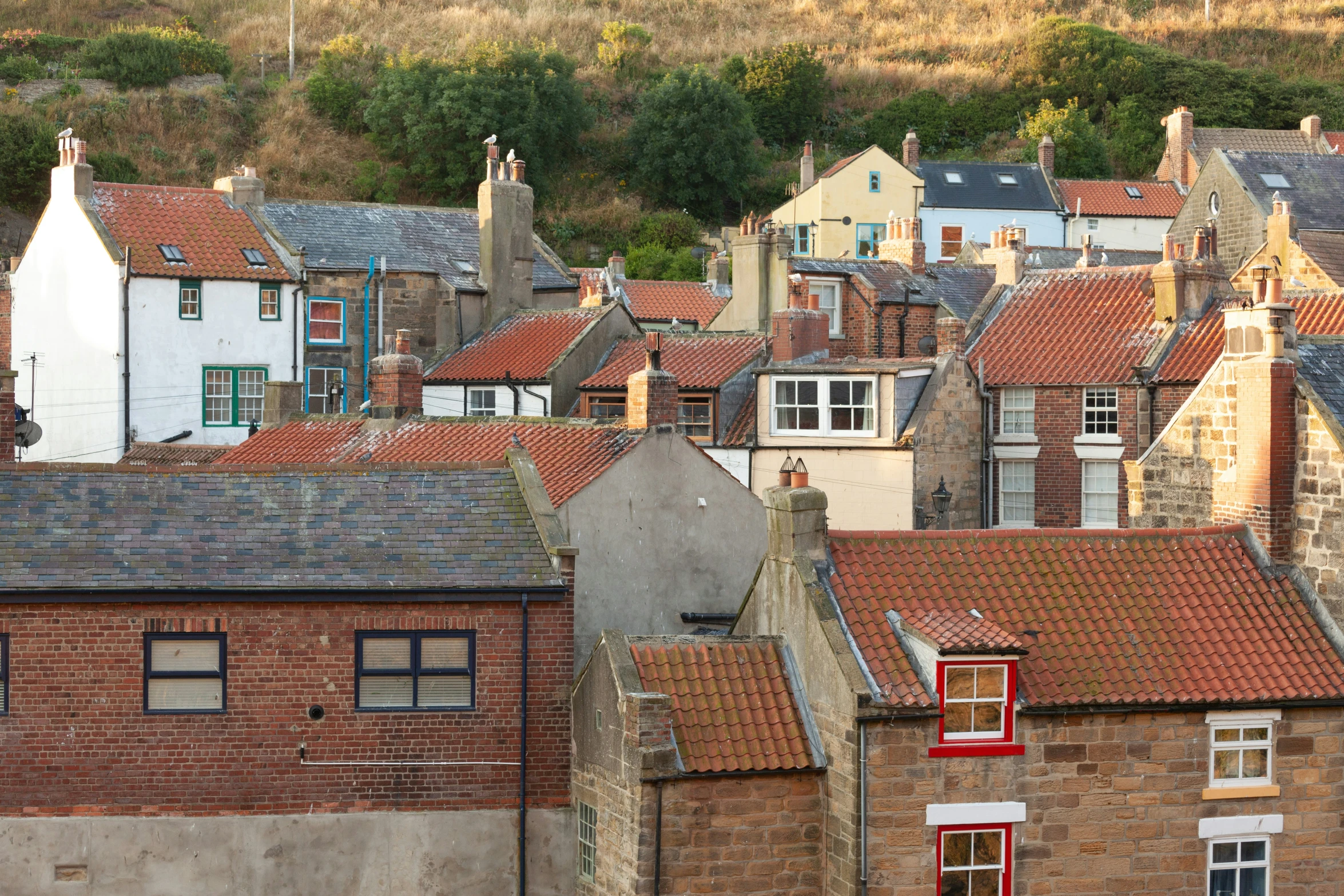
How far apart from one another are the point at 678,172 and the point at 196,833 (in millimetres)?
53083

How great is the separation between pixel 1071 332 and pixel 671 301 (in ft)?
63.4

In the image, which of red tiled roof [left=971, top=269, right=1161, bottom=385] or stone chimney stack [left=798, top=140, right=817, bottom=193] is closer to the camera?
red tiled roof [left=971, top=269, right=1161, bottom=385]

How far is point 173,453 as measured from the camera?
39.1 metres

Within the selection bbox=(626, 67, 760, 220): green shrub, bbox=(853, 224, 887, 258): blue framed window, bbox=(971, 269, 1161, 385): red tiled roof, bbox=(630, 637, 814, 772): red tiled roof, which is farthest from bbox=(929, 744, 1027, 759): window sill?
bbox=(626, 67, 760, 220): green shrub

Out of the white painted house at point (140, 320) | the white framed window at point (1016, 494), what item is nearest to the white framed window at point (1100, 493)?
the white framed window at point (1016, 494)

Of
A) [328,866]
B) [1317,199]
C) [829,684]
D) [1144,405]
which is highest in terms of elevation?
[1317,199]

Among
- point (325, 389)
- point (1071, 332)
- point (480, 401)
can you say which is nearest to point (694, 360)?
point (480, 401)

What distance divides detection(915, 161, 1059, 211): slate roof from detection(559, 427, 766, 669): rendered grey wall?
43002 mm

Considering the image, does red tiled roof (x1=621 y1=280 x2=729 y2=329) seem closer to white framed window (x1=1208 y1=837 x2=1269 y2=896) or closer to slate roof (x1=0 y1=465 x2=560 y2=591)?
slate roof (x1=0 y1=465 x2=560 y2=591)

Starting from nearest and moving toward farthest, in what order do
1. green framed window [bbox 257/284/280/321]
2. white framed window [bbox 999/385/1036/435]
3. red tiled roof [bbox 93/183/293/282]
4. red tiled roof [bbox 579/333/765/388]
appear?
red tiled roof [bbox 579/333/765/388] < white framed window [bbox 999/385/1036/435] < red tiled roof [bbox 93/183/293/282] < green framed window [bbox 257/284/280/321]

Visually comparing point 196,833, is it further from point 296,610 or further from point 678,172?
point 678,172

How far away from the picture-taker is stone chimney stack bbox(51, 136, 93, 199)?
144ft

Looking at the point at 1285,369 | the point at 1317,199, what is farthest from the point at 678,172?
the point at 1285,369

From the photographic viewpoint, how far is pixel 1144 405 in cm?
3809
